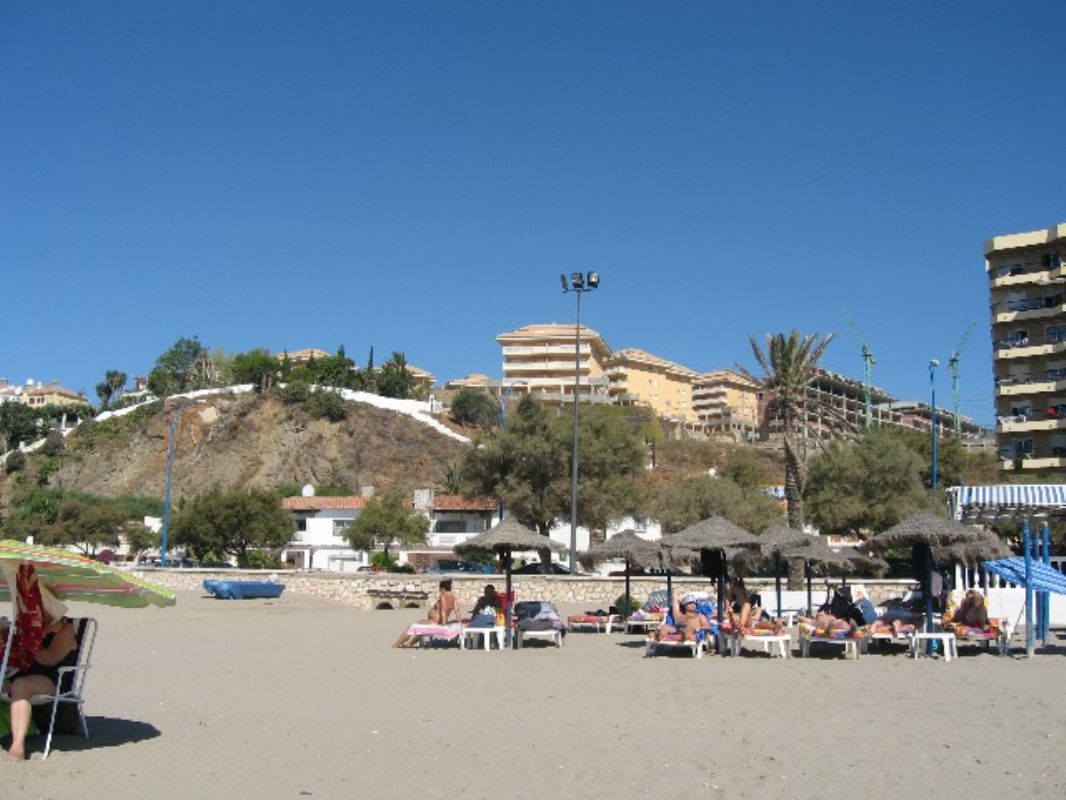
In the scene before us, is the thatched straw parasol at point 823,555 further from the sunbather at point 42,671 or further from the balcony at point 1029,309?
the balcony at point 1029,309

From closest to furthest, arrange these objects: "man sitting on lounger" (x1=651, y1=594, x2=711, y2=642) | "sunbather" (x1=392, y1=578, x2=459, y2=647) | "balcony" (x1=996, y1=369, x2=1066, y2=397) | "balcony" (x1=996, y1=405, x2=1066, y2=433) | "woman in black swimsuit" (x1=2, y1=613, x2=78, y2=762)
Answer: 1. "woman in black swimsuit" (x1=2, y1=613, x2=78, y2=762)
2. "man sitting on lounger" (x1=651, y1=594, x2=711, y2=642)
3. "sunbather" (x1=392, y1=578, x2=459, y2=647)
4. "balcony" (x1=996, y1=405, x2=1066, y2=433)
5. "balcony" (x1=996, y1=369, x2=1066, y2=397)

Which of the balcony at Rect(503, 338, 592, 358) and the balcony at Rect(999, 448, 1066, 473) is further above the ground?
the balcony at Rect(503, 338, 592, 358)

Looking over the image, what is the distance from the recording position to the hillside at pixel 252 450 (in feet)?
286

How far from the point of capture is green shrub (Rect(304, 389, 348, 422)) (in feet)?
302

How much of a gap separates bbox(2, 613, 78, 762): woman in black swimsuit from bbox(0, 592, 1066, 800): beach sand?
0.21 metres

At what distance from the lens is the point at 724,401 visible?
155500 millimetres

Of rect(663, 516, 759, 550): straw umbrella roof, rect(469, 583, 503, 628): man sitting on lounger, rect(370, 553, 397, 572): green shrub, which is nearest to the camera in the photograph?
rect(663, 516, 759, 550): straw umbrella roof

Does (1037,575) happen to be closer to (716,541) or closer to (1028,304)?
(716,541)

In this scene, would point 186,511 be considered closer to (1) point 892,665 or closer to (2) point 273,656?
(2) point 273,656

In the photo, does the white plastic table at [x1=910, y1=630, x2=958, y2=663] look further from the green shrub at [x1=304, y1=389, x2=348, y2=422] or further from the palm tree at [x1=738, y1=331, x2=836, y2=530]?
the green shrub at [x1=304, y1=389, x2=348, y2=422]

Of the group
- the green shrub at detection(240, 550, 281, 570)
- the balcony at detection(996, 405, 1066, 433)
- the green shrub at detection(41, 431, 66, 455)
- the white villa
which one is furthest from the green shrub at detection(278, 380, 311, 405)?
the balcony at detection(996, 405, 1066, 433)

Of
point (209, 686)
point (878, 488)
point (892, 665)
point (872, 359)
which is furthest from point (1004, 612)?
point (872, 359)

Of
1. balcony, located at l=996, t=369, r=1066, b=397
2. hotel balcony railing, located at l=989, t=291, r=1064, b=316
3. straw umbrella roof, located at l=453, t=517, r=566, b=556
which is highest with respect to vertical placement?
hotel balcony railing, located at l=989, t=291, r=1064, b=316

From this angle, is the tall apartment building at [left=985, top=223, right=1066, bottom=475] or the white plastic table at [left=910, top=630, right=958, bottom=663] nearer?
the white plastic table at [left=910, top=630, right=958, bottom=663]
